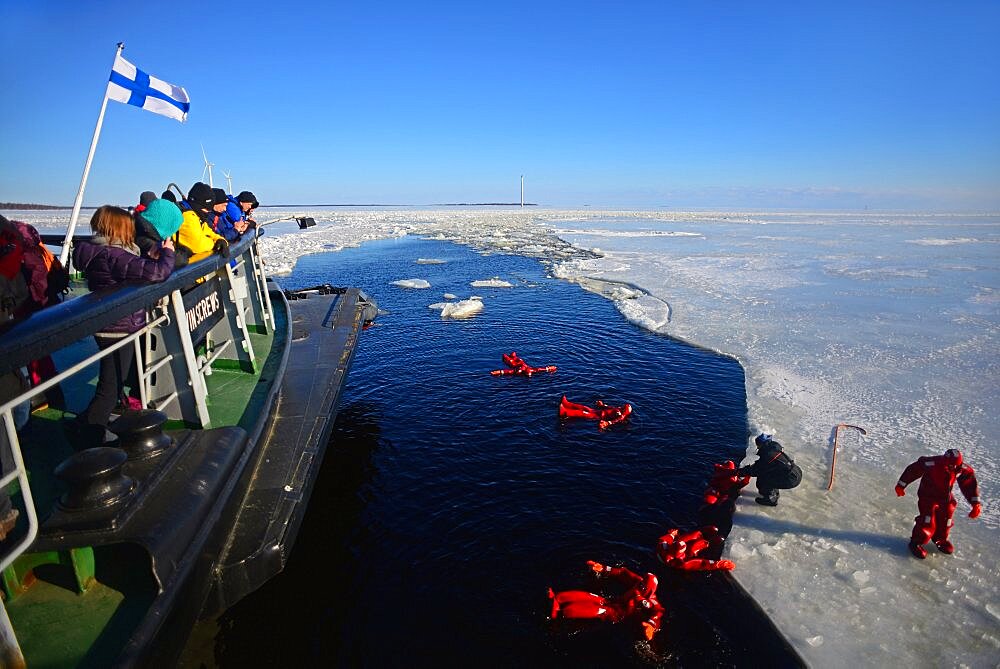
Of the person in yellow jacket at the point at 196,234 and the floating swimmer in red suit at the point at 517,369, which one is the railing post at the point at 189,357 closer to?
the person in yellow jacket at the point at 196,234

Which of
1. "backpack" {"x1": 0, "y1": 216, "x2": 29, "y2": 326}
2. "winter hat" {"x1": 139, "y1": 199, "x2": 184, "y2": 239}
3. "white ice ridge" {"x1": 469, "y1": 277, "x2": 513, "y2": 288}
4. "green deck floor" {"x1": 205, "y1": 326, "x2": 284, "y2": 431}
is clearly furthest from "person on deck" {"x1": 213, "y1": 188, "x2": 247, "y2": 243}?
"white ice ridge" {"x1": 469, "y1": 277, "x2": 513, "y2": 288}

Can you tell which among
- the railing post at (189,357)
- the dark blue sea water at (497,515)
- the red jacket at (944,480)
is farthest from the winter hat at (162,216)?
the red jacket at (944,480)

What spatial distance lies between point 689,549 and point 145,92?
887 cm

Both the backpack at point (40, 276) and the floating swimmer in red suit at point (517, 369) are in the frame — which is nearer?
the backpack at point (40, 276)

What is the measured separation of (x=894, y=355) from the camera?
481 inches

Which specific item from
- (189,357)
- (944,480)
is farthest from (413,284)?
(944,480)

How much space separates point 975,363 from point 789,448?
719cm

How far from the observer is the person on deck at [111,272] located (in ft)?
12.1

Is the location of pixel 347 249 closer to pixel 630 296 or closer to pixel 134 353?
pixel 630 296

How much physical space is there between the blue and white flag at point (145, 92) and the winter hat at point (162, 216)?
10.4ft

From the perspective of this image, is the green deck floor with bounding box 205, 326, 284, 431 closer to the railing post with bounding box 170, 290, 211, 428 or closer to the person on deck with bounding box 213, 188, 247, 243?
the railing post with bounding box 170, 290, 211, 428

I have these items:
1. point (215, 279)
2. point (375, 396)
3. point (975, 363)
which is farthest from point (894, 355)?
point (215, 279)

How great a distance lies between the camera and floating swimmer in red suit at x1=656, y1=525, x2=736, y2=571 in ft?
18.4

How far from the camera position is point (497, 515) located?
6738mm
